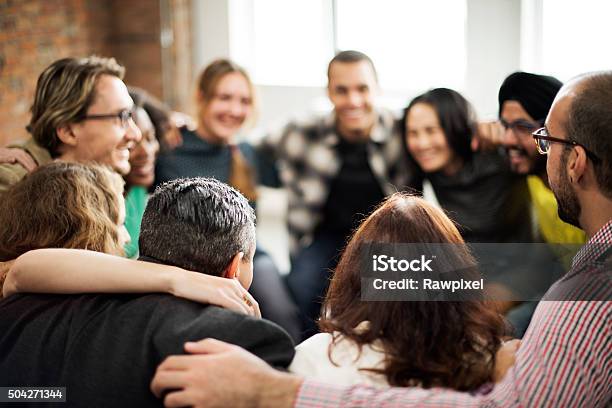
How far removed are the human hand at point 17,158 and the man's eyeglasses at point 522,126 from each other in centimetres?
148

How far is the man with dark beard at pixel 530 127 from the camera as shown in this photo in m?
2.34

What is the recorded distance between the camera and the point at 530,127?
2.42 metres

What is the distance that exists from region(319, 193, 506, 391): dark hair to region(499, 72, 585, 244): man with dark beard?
1.03m

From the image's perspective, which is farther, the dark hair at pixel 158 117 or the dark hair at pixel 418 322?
the dark hair at pixel 158 117

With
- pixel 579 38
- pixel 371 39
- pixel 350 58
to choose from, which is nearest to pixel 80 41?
pixel 371 39

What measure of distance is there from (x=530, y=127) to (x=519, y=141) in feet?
0.21

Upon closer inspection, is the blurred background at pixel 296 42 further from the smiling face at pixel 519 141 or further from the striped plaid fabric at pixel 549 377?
the striped plaid fabric at pixel 549 377

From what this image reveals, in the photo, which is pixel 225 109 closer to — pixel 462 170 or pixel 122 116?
pixel 122 116

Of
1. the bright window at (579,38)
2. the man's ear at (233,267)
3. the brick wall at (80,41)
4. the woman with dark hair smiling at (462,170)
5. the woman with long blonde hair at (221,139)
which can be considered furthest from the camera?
the brick wall at (80,41)

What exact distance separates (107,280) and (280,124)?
1.98 metres

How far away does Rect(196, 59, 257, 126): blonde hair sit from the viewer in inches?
126

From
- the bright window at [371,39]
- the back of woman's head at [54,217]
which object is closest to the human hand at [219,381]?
the back of woman's head at [54,217]

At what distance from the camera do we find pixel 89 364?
130 centimetres

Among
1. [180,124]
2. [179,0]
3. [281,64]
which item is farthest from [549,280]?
[179,0]
